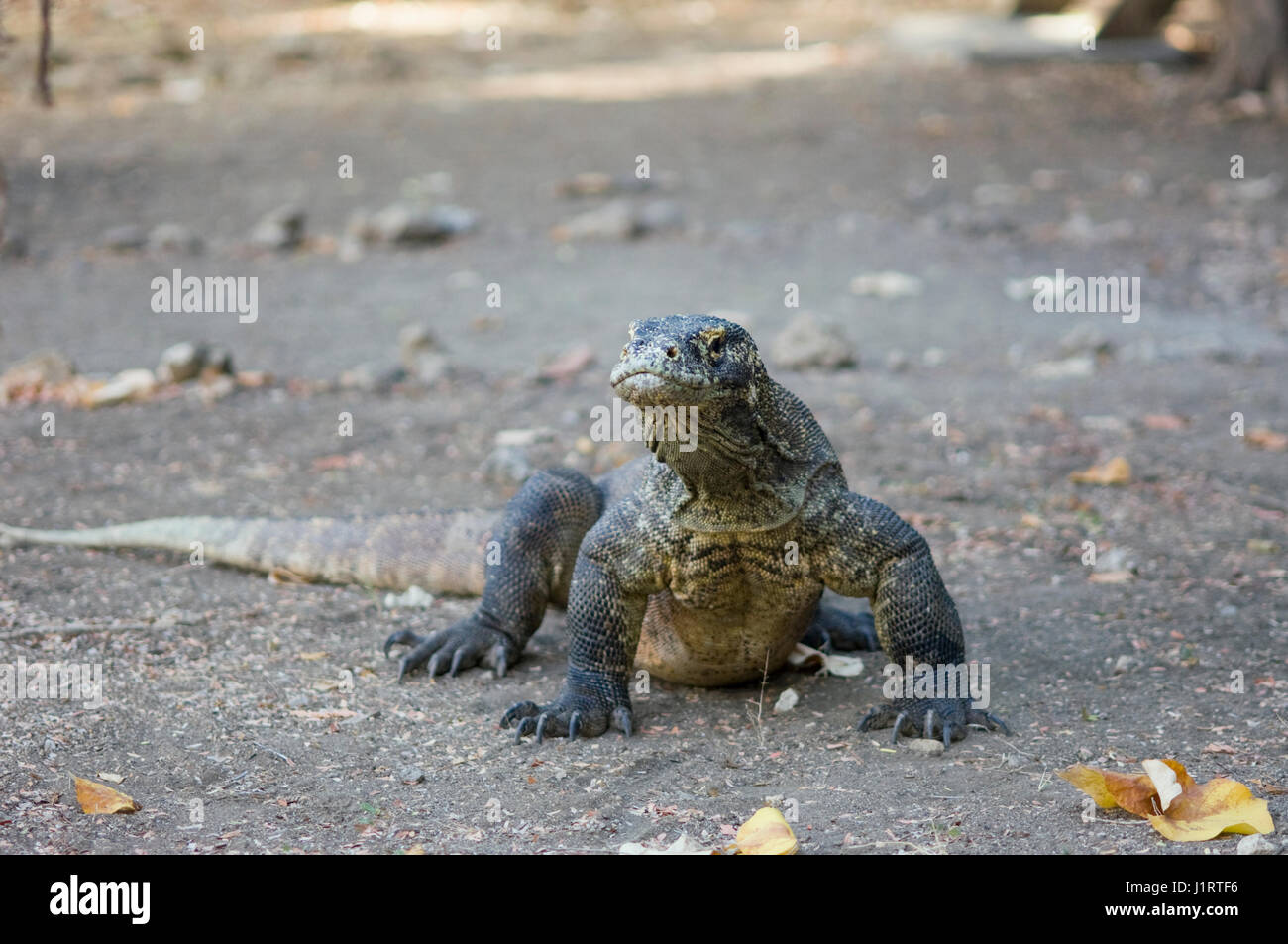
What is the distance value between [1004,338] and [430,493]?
13.4 feet

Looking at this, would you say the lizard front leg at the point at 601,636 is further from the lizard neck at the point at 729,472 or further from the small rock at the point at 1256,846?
the small rock at the point at 1256,846

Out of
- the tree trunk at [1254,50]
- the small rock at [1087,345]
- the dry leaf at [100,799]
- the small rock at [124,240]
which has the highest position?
the tree trunk at [1254,50]

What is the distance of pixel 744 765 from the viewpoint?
12.6ft

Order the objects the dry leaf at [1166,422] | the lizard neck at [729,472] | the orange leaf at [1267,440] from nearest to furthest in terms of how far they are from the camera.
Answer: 1. the lizard neck at [729,472]
2. the orange leaf at [1267,440]
3. the dry leaf at [1166,422]

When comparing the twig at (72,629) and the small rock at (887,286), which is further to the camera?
the small rock at (887,286)

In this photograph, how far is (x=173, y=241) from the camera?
10.9 metres

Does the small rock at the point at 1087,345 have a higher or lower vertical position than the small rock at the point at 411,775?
higher

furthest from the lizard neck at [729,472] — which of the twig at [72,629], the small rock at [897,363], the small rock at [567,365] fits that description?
the small rock at [897,363]

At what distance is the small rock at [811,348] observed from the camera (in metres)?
8.02

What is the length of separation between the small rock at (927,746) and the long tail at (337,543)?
5.97 feet

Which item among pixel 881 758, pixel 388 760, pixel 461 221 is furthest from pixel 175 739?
pixel 461 221

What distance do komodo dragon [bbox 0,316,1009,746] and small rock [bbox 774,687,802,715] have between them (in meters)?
0.11

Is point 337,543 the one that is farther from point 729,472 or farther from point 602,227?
point 602,227

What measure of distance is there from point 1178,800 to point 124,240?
31.2 feet
